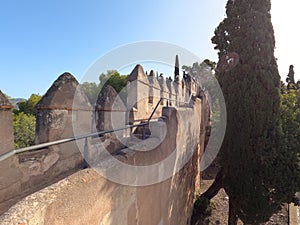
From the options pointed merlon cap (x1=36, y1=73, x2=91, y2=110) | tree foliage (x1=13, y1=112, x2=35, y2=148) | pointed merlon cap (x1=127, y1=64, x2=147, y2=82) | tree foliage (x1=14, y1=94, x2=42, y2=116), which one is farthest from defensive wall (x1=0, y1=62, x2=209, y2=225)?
tree foliage (x1=14, y1=94, x2=42, y2=116)

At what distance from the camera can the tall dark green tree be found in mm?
5234

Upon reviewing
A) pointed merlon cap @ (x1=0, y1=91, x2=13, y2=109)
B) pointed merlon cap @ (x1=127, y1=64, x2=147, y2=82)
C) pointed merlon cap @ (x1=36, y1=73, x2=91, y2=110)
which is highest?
pointed merlon cap @ (x1=127, y1=64, x2=147, y2=82)

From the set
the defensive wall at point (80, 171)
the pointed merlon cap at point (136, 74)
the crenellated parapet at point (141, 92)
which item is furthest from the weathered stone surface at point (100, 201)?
the pointed merlon cap at point (136, 74)

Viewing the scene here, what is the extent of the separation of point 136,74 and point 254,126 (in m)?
3.23

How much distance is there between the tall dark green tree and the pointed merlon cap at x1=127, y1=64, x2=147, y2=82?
8.14 feet

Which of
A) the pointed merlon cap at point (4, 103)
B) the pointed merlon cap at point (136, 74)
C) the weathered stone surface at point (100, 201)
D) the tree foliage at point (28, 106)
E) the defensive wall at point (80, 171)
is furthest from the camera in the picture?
the tree foliage at point (28, 106)

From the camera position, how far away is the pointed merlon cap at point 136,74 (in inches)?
200

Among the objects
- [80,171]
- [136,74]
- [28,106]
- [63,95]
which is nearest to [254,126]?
[136,74]

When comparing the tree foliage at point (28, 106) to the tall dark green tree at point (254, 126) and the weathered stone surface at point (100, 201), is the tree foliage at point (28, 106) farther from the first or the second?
the weathered stone surface at point (100, 201)

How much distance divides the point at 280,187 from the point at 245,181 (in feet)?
2.54

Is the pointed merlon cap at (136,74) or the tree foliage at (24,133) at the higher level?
the pointed merlon cap at (136,74)

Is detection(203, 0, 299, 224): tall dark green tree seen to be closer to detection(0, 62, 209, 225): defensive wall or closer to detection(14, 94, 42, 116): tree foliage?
detection(0, 62, 209, 225): defensive wall

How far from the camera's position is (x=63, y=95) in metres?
2.29

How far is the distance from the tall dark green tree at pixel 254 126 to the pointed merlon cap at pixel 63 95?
453 centimetres
